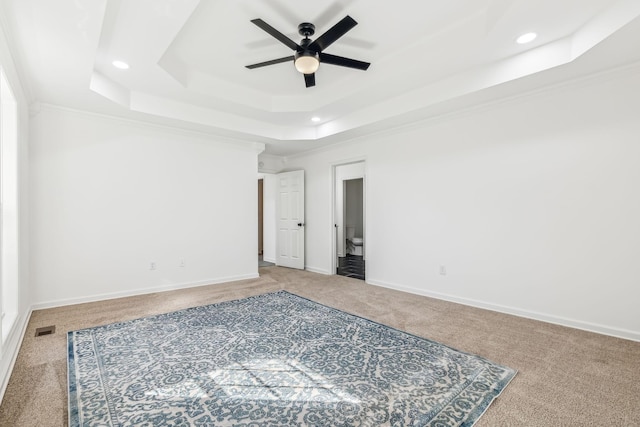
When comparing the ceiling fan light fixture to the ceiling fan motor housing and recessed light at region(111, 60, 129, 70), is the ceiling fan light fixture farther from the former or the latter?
recessed light at region(111, 60, 129, 70)

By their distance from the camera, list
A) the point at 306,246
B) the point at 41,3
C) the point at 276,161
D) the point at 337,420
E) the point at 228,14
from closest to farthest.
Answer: the point at 337,420 → the point at 41,3 → the point at 228,14 → the point at 306,246 → the point at 276,161

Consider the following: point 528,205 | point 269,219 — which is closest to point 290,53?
point 528,205

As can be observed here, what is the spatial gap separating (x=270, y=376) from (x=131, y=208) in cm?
329

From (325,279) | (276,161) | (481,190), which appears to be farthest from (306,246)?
(481,190)

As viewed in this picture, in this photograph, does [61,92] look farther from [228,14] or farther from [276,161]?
[276,161]

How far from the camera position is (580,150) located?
119 inches

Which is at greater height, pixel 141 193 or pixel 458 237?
pixel 141 193

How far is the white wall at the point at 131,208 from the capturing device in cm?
365

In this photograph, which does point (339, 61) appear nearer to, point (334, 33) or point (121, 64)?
point (334, 33)

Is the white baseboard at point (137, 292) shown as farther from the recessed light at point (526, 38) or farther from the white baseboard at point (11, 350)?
the recessed light at point (526, 38)

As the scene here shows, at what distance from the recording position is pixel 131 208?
4188 mm

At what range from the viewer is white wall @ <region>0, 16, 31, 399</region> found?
2.21 metres

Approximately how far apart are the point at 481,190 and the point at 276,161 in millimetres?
4211

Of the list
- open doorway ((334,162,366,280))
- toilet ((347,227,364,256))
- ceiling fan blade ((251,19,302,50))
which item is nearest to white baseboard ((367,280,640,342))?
open doorway ((334,162,366,280))
